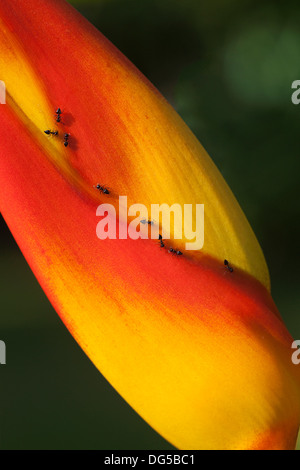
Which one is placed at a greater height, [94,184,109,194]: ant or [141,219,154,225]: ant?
[94,184,109,194]: ant

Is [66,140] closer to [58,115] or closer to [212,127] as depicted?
[58,115]

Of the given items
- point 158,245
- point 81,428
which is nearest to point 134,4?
point 158,245

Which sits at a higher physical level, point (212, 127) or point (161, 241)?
point (212, 127)

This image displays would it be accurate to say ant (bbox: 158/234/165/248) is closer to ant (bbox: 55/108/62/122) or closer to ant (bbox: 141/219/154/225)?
ant (bbox: 141/219/154/225)

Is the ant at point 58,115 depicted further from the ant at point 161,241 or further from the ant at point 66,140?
the ant at point 161,241

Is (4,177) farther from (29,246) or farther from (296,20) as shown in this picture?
(296,20)

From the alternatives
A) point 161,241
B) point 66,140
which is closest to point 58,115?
point 66,140

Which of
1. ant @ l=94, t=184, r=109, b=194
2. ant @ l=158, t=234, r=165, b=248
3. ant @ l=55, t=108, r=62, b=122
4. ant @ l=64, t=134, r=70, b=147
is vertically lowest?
ant @ l=158, t=234, r=165, b=248

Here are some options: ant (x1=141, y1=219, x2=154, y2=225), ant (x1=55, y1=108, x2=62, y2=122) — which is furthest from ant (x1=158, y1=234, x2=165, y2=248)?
ant (x1=55, y1=108, x2=62, y2=122)
